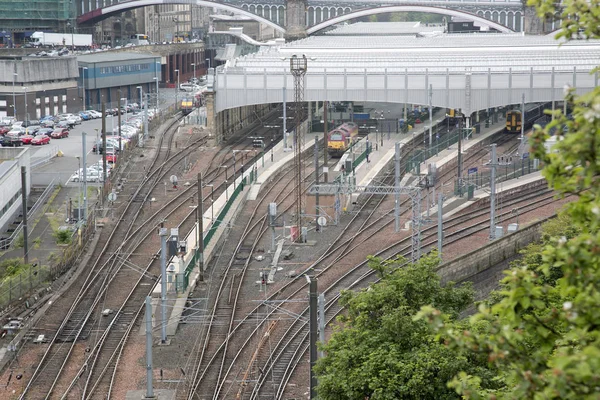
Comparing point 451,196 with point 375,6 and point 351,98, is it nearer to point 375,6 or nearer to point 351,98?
point 351,98

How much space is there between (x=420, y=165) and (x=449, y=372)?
32.9m

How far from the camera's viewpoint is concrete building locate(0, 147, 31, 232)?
41797mm

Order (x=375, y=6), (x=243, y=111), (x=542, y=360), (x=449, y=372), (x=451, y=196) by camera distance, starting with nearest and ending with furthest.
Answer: (x=542, y=360), (x=449, y=372), (x=451, y=196), (x=243, y=111), (x=375, y=6)

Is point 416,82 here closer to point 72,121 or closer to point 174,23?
point 72,121

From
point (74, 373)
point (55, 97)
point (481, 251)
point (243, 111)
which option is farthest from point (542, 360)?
point (55, 97)

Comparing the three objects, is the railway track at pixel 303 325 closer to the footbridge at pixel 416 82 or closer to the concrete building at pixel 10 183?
the concrete building at pixel 10 183

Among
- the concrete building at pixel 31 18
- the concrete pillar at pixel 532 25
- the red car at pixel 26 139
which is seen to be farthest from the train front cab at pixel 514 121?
the concrete building at pixel 31 18

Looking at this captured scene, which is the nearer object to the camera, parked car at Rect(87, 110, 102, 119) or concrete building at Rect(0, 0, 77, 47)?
parked car at Rect(87, 110, 102, 119)

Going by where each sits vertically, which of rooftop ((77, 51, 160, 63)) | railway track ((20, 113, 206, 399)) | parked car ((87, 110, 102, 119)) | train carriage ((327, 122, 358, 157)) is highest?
rooftop ((77, 51, 160, 63))

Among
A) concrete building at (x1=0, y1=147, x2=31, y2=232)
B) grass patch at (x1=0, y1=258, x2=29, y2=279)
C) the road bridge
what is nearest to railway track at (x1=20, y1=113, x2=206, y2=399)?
grass patch at (x1=0, y1=258, x2=29, y2=279)

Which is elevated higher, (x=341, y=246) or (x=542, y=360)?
(x=542, y=360)

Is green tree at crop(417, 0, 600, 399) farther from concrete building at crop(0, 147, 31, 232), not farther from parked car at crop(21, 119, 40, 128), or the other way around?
parked car at crop(21, 119, 40, 128)

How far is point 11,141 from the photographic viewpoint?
194ft

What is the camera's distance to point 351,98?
5659cm
